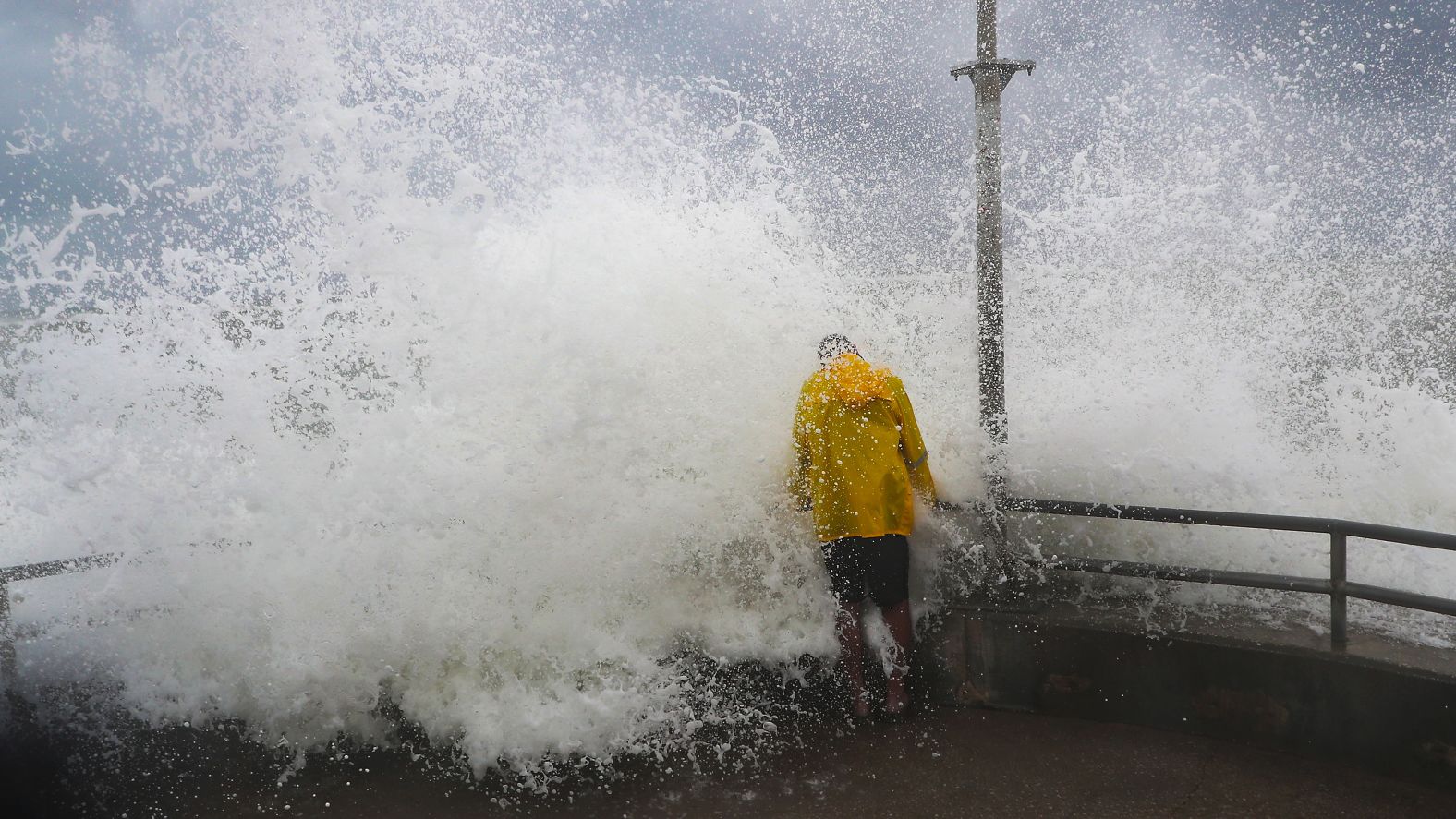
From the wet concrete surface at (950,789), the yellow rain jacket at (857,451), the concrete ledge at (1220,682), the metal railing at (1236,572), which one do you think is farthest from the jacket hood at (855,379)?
the wet concrete surface at (950,789)

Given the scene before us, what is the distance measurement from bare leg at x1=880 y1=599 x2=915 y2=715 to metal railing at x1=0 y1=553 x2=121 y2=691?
3.94 metres

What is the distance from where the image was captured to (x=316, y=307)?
4.94 m

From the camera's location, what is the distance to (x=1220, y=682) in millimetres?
3600

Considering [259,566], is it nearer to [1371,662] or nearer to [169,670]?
[169,670]

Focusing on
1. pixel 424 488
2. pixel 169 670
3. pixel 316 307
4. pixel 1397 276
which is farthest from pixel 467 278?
pixel 1397 276

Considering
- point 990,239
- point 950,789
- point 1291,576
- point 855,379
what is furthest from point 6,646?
point 1291,576

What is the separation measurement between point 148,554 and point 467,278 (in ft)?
7.45

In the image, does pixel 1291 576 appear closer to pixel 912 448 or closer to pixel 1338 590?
pixel 1338 590

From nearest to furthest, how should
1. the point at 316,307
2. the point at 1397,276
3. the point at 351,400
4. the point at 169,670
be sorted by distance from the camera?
1. the point at 169,670
2. the point at 351,400
3. the point at 316,307
4. the point at 1397,276

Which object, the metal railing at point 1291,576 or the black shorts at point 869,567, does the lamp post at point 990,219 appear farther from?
the black shorts at point 869,567

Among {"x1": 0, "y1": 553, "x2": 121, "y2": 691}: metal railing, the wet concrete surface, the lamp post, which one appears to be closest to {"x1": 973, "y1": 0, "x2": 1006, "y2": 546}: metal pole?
the lamp post

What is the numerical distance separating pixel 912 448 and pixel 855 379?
462 mm

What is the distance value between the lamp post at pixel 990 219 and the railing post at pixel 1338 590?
55.8 inches

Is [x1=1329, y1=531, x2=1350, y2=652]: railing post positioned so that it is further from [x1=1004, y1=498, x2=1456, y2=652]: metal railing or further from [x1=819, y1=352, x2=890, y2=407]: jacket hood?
[x1=819, y1=352, x2=890, y2=407]: jacket hood
